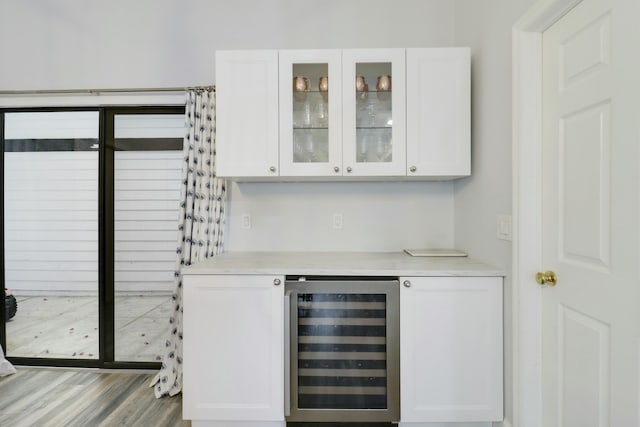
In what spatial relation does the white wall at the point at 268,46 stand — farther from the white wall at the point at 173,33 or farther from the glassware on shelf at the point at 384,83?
the glassware on shelf at the point at 384,83

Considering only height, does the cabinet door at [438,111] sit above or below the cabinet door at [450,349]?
above

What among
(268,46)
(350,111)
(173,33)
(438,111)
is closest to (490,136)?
(438,111)

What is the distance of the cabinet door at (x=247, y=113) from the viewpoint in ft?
6.43

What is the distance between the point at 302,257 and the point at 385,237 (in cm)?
65

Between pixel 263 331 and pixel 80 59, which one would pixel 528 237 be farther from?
pixel 80 59

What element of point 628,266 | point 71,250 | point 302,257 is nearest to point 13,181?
point 71,250

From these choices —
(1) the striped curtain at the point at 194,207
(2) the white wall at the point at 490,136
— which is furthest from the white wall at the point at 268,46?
(2) the white wall at the point at 490,136

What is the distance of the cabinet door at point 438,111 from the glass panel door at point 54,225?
2305 mm

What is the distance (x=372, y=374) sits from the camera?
1.74m

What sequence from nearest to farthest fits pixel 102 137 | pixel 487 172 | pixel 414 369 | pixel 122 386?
pixel 414 369, pixel 487 172, pixel 122 386, pixel 102 137

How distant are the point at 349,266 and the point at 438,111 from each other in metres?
1.06

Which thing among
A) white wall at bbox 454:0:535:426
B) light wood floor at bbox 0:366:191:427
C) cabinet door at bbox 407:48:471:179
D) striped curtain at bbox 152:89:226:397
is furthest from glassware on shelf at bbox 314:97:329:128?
light wood floor at bbox 0:366:191:427

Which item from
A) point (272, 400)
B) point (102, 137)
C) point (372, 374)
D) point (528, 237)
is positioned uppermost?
point (102, 137)

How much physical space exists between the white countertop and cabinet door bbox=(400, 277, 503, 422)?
5cm
